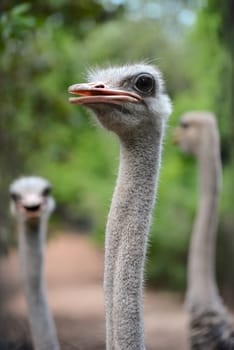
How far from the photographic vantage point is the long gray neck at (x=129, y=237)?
256 cm

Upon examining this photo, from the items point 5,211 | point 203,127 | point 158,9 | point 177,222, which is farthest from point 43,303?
point 158,9

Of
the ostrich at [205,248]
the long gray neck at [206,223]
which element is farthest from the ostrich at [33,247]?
the long gray neck at [206,223]

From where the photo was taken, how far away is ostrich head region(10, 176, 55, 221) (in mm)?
4441

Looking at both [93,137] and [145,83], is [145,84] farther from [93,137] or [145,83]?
[93,137]

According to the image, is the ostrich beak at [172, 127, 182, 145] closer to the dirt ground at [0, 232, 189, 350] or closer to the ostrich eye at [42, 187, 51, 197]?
the dirt ground at [0, 232, 189, 350]

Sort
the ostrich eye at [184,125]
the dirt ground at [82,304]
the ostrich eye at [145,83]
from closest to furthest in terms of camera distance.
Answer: the ostrich eye at [145,83], the ostrich eye at [184,125], the dirt ground at [82,304]

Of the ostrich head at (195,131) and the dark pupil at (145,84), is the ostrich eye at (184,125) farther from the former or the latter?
the dark pupil at (145,84)

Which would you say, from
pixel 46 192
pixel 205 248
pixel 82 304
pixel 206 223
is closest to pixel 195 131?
pixel 206 223

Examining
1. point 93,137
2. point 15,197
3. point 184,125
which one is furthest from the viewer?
point 93,137

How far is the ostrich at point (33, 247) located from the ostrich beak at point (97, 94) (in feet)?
6.14

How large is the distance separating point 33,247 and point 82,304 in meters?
7.53

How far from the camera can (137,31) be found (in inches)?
741

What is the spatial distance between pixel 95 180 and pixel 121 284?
1151 cm

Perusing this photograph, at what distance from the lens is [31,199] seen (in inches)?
177
